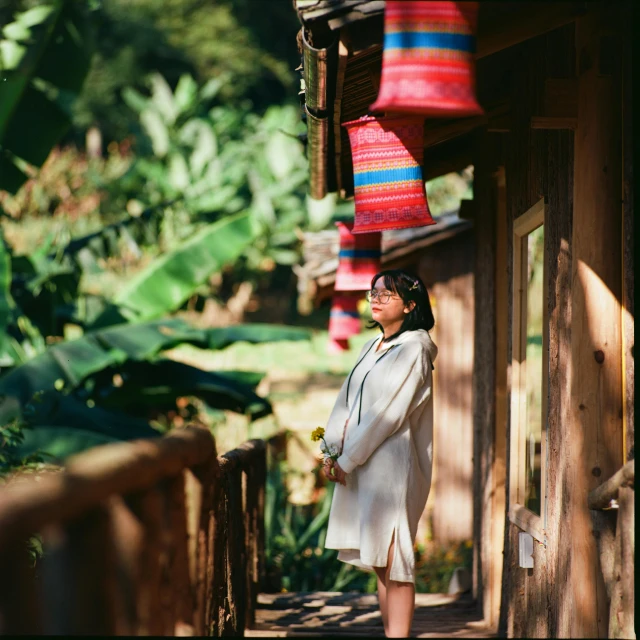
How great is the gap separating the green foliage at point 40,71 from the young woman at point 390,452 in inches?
190

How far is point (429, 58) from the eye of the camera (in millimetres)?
2875

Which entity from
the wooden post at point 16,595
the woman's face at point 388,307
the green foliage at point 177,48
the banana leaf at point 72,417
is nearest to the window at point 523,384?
the woman's face at point 388,307

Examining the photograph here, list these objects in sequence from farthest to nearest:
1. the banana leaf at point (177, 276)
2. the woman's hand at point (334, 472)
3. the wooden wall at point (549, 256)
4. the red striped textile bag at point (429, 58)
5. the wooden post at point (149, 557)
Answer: the banana leaf at point (177, 276) → the woman's hand at point (334, 472) → the wooden wall at point (549, 256) → the red striped textile bag at point (429, 58) → the wooden post at point (149, 557)

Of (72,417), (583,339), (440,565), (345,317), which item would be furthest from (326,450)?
(440,565)

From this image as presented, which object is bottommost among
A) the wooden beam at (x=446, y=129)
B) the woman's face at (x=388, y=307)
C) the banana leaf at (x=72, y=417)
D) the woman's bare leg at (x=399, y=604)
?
the woman's bare leg at (x=399, y=604)

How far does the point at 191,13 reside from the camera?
996 inches

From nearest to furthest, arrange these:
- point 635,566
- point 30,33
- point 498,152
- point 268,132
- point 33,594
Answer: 1. point 33,594
2. point 635,566
3. point 498,152
4. point 30,33
5. point 268,132

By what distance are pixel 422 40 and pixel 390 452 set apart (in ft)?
7.13

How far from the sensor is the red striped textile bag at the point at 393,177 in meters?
4.32

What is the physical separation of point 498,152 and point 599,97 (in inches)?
97.8

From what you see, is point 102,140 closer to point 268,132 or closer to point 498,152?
point 268,132

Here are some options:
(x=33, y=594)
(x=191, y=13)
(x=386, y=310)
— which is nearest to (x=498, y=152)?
(x=386, y=310)

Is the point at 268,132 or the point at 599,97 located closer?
the point at 599,97

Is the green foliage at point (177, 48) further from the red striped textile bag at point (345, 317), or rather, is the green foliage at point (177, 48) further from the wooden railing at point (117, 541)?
the wooden railing at point (117, 541)
